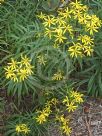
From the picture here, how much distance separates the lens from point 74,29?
13.9 feet

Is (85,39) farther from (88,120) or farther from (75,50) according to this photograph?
(88,120)

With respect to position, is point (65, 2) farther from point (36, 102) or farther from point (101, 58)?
point (36, 102)

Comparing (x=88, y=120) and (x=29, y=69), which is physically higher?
(x=29, y=69)

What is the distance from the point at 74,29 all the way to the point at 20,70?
688 millimetres

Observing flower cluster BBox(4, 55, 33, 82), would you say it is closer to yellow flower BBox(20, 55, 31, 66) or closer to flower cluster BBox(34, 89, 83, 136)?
yellow flower BBox(20, 55, 31, 66)

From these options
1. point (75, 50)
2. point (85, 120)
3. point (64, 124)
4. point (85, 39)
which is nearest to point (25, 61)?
point (75, 50)

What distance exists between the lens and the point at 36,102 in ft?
14.8

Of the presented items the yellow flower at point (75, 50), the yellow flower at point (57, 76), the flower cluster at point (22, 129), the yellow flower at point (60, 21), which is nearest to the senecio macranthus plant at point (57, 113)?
the flower cluster at point (22, 129)

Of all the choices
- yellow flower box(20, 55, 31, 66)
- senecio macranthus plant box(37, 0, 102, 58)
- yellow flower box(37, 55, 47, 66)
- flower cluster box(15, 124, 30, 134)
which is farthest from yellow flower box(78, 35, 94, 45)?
flower cluster box(15, 124, 30, 134)

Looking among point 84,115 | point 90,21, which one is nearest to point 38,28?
point 90,21

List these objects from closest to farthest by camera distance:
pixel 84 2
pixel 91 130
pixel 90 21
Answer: pixel 90 21 < pixel 91 130 < pixel 84 2

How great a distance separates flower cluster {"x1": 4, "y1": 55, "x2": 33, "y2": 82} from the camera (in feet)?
12.9

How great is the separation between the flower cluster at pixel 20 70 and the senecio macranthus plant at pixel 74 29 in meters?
0.32

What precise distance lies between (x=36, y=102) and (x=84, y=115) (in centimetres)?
49
